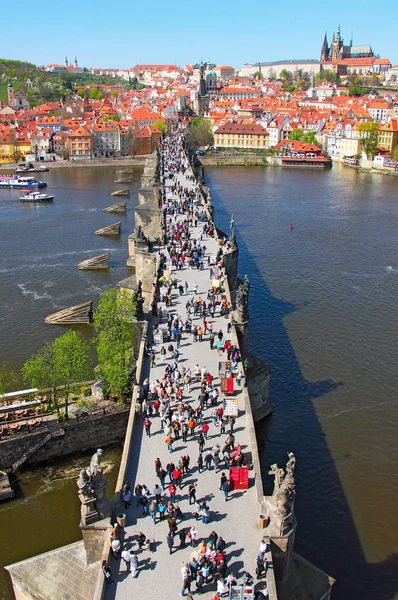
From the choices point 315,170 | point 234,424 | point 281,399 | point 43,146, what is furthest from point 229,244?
point 43,146

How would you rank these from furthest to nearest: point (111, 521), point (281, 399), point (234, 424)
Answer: point (281, 399) < point (234, 424) < point (111, 521)

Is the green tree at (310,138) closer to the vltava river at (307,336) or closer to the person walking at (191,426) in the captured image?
the vltava river at (307,336)

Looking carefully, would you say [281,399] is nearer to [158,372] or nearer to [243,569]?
[158,372]

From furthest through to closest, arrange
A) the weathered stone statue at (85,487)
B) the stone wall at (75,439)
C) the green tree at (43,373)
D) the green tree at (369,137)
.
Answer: the green tree at (369,137)
the green tree at (43,373)
the stone wall at (75,439)
the weathered stone statue at (85,487)

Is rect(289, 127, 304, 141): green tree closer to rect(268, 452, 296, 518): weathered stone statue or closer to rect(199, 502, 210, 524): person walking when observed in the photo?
rect(199, 502, 210, 524): person walking

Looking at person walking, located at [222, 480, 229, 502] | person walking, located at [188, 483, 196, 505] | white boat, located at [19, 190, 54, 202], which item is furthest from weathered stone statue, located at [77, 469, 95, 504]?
white boat, located at [19, 190, 54, 202]

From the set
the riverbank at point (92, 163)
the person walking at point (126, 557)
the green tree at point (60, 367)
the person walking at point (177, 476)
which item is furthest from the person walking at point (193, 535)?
the riverbank at point (92, 163)

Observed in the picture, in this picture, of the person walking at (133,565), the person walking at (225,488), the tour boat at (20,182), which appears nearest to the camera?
the person walking at (133,565)
